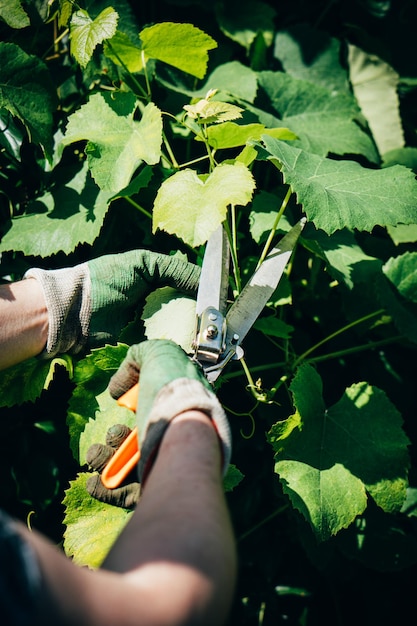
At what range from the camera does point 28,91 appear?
157 centimetres

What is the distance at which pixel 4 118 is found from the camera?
65.7 inches

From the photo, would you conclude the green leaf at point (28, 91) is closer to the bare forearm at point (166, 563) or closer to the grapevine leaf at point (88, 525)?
the grapevine leaf at point (88, 525)

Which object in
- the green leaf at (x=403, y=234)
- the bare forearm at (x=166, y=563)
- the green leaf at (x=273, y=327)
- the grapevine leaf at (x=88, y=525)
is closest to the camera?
the bare forearm at (x=166, y=563)

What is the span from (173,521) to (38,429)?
1.12 metres

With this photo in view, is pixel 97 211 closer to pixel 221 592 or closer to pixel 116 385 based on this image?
pixel 116 385

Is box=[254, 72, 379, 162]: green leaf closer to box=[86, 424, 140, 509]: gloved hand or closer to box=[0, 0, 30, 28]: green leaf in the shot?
box=[0, 0, 30, 28]: green leaf

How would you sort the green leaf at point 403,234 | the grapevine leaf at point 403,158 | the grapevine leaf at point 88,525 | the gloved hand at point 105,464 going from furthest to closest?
the grapevine leaf at point 403,158, the green leaf at point 403,234, the grapevine leaf at point 88,525, the gloved hand at point 105,464

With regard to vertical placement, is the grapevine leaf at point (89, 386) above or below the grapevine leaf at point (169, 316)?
below

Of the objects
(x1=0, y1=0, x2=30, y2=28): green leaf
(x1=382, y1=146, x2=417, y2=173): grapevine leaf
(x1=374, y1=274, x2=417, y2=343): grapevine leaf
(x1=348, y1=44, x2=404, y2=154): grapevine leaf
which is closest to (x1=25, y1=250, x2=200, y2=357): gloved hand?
(x1=374, y1=274, x2=417, y2=343): grapevine leaf

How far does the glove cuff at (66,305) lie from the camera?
4.47ft

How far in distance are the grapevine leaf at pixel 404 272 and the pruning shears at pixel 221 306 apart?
43 centimetres

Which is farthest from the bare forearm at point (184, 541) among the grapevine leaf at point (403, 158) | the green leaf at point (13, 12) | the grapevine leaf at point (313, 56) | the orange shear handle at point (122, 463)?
the grapevine leaf at point (313, 56)

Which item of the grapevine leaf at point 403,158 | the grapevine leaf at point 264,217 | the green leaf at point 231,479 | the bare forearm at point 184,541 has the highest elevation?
the bare forearm at point 184,541

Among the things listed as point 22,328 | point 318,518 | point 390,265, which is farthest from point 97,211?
point 318,518
